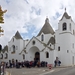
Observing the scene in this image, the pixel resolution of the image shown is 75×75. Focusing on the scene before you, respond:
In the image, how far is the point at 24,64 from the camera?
44625 mm

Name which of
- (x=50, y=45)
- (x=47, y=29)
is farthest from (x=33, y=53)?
(x=47, y=29)

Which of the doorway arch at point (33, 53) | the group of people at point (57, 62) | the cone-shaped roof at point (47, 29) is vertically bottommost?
the group of people at point (57, 62)

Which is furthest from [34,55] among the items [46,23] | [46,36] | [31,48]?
[46,23]

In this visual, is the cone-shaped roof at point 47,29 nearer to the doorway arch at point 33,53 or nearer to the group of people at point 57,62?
the doorway arch at point 33,53

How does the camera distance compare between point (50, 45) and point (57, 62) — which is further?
point (50, 45)

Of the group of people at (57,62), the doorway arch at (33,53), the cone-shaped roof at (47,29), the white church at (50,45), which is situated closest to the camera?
the group of people at (57,62)

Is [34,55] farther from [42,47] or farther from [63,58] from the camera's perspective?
[63,58]

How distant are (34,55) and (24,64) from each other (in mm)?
9045

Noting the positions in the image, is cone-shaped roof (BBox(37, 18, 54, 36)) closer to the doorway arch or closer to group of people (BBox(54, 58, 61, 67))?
the doorway arch

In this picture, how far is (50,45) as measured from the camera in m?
48.7

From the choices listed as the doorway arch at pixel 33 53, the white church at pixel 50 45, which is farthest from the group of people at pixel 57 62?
the doorway arch at pixel 33 53

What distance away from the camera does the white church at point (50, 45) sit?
4594 cm

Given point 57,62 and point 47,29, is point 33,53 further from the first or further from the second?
point 57,62

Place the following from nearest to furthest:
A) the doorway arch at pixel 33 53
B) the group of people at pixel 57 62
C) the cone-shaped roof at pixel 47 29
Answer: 1. the group of people at pixel 57 62
2. the doorway arch at pixel 33 53
3. the cone-shaped roof at pixel 47 29
